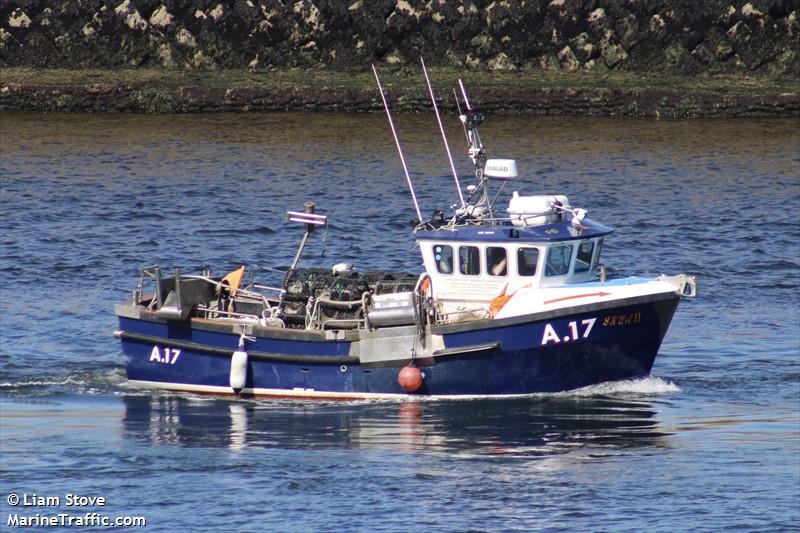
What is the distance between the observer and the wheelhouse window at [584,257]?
80.8 feet

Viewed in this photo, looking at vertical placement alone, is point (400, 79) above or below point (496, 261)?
above

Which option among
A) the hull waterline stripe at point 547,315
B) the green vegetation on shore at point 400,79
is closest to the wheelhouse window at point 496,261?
the hull waterline stripe at point 547,315

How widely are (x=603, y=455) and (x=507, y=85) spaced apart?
3157 cm

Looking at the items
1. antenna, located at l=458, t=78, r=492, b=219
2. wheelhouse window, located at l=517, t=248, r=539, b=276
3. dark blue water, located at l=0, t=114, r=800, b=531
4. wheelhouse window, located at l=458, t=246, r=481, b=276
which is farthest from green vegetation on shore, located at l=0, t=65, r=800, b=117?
wheelhouse window, located at l=517, t=248, r=539, b=276

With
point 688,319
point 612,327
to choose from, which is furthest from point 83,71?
point 612,327

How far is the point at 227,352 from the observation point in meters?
25.1

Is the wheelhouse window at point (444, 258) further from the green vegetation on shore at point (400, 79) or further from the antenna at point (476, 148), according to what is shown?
the green vegetation on shore at point (400, 79)

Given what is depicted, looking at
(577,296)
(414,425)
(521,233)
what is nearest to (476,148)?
(521,233)

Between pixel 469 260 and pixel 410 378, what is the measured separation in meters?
2.06

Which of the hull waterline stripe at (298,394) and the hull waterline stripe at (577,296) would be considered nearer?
the hull waterline stripe at (577,296)

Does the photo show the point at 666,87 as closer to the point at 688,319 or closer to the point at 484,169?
the point at 688,319

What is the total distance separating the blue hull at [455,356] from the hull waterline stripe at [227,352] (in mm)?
15

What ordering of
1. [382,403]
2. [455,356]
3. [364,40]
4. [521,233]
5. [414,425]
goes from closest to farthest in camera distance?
[414,425]
[455,356]
[521,233]
[382,403]
[364,40]

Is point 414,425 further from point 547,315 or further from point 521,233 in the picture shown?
point 521,233
